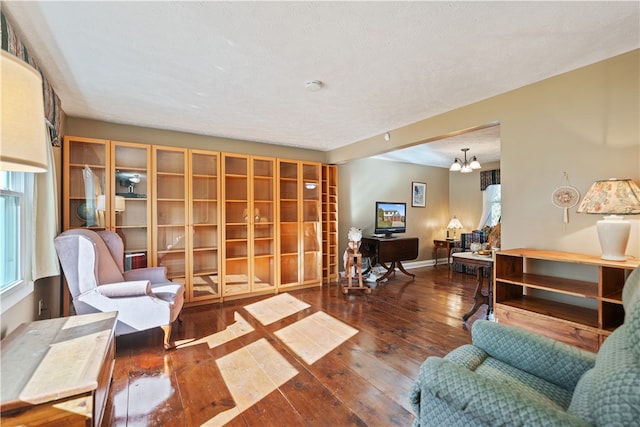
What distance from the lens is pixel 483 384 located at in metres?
1.05

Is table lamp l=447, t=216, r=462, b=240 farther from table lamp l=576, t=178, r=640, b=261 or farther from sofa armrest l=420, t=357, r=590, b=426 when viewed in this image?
sofa armrest l=420, t=357, r=590, b=426

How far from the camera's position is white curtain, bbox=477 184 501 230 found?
6.10 m

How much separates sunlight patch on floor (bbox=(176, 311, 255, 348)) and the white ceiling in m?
2.33

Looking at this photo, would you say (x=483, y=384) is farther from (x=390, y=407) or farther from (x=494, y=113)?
(x=494, y=113)

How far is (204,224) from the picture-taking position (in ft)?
12.8

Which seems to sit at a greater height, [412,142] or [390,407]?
[412,142]

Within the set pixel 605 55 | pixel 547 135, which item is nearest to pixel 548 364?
pixel 547 135

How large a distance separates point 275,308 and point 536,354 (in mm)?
2846

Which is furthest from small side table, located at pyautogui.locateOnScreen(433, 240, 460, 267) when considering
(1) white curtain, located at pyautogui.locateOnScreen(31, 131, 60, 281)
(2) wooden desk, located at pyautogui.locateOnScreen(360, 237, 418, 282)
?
(1) white curtain, located at pyautogui.locateOnScreen(31, 131, 60, 281)

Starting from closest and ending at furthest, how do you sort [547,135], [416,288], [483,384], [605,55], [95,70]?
[483,384]
[605,55]
[95,70]
[547,135]
[416,288]

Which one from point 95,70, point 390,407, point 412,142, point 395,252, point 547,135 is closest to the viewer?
point 390,407

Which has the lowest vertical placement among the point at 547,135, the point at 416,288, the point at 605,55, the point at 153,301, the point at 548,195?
the point at 416,288

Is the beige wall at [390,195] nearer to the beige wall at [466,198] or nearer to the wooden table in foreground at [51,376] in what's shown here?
the beige wall at [466,198]

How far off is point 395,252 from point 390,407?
11.7 feet
